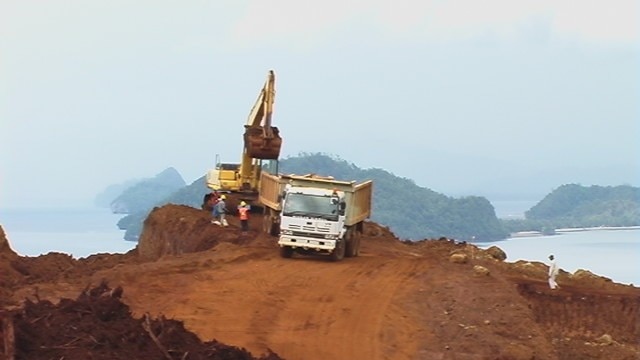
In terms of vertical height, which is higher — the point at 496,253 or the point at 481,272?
the point at 496,253

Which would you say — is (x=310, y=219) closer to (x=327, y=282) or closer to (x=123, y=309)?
(x=327, y=282)

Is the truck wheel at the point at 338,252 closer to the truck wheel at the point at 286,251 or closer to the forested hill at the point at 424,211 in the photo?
the truck wheel at the point at 286,251

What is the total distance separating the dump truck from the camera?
104 feet

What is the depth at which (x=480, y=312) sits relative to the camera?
24.9 m

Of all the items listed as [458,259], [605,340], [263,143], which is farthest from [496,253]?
[605,340]

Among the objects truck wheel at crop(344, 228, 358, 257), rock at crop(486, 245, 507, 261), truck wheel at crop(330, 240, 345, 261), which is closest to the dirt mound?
truck wheel at crop(330, 240, 345, 261)

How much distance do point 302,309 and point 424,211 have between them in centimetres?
4993

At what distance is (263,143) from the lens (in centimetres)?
4294

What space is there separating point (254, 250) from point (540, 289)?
1010 cm

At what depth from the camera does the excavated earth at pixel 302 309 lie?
17.8m

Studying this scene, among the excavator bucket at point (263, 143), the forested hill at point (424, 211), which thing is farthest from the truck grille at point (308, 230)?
the forested hill at point (424, 211)

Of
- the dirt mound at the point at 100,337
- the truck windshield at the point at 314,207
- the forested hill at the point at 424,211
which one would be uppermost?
the forested hill at the point at 424,211

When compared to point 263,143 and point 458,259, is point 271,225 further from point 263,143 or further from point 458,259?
point 458,259

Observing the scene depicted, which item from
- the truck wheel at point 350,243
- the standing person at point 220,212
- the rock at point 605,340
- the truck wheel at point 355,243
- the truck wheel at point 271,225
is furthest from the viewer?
the standing person at point 220,212
